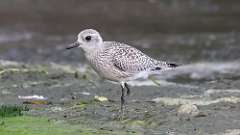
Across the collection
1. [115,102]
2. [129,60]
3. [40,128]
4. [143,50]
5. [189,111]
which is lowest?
[40,128]

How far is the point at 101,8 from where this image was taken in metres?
29.7

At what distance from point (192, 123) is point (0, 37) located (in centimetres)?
1583

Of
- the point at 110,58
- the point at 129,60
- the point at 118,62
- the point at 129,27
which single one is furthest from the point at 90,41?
the point at 129,27

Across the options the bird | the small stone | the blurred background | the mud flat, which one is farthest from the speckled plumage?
the blurred background

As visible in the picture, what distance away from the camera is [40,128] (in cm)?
966

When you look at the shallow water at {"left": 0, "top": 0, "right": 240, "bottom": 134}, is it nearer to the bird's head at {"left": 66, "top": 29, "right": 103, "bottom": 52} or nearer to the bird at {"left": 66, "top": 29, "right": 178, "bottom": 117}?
the bird at {"left": 66, "top": 29, "right": 178, "bottom": 117}

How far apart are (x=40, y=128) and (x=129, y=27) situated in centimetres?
1741

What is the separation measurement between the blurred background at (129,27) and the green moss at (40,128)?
1036 centimetres

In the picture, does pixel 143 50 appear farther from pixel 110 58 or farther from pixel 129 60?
pixel 110 58

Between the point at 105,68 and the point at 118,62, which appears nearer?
the point at 105,68

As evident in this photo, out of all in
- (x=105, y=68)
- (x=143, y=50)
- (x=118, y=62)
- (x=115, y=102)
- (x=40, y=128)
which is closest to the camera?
(x=40, y=128)

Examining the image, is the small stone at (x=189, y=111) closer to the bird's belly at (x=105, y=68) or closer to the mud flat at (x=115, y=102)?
the mud flat at (x=115, y=102)

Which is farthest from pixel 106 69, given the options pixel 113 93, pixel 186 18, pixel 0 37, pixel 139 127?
pixel 186 18

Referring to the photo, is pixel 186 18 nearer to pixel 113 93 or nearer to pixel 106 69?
pixel 113 93
